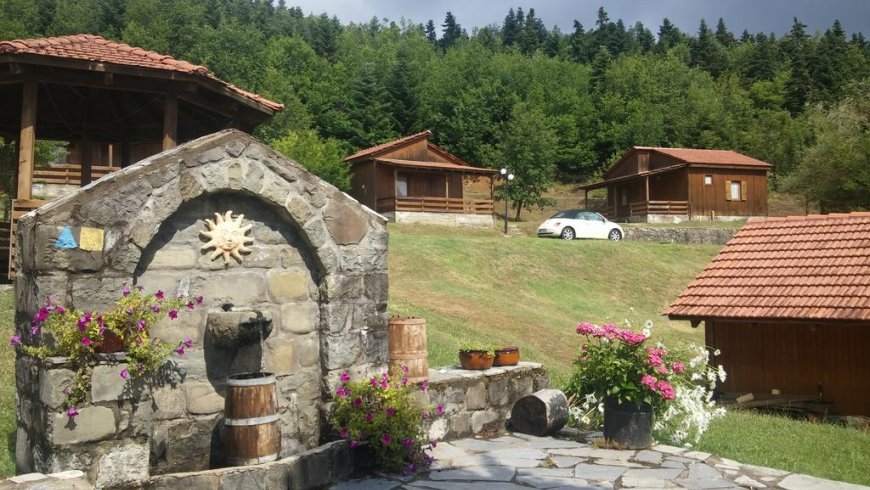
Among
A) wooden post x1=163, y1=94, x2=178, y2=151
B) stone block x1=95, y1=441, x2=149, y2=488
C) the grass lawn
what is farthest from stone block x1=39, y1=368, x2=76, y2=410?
wooden post x1=163, y1=94, x2=178, y2=151

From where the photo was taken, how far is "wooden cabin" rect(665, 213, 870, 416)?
12.5m

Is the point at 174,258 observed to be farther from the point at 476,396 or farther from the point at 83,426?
the point at 476,396

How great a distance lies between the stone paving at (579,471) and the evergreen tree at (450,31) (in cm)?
9454

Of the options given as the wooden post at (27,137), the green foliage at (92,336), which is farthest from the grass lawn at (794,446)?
the wooden post at (27,137)

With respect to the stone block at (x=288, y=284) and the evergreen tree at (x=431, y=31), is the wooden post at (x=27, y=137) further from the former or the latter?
the evergreen tree at (x=431, y=31)

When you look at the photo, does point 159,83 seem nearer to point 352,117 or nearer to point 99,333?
point 99,333

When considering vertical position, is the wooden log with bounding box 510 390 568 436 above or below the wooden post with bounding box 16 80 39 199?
below

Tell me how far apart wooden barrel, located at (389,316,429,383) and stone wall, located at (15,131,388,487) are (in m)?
0.31

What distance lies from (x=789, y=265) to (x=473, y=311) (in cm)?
682

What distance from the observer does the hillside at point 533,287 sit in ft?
48.2

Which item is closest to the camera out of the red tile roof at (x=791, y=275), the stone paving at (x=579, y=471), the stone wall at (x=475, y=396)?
the stone paving at (x=579, y=471)

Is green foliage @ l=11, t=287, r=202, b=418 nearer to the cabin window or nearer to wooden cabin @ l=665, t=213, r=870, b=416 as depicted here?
wooden cabin @ l=665, t=213, r=870, b=416

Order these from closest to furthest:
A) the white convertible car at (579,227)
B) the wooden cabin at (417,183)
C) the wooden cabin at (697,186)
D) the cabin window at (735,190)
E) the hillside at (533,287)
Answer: the hillside at (533,287)
the white convertible car at (579,227)
the wooden cabin at (417,183)
the wooden cabin at (697,186)
the cabin window at (735,190)

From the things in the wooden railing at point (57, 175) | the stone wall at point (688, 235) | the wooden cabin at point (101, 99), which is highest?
the wooden railing at point (57, 175)
